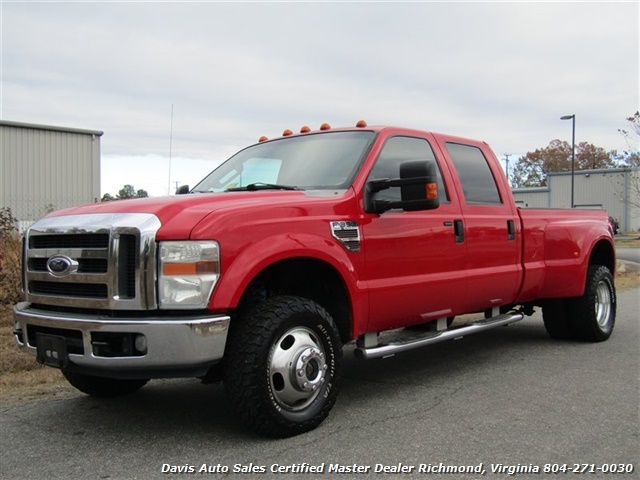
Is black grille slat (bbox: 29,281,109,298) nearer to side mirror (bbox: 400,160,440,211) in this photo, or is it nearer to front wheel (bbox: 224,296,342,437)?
front wheel (bbox: 224,296,342,437)

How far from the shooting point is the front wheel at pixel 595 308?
21.8ft

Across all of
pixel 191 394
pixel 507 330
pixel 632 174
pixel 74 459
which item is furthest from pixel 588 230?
pixel 632 174

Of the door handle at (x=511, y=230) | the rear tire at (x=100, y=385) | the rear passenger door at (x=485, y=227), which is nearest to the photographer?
the rear tire at (x=100, y=385)

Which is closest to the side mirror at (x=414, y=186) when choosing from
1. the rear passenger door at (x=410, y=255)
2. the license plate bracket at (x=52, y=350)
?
the rear passenger door at (x=410, y=255)

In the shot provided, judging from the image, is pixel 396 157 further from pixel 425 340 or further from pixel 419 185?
pixel 425 340

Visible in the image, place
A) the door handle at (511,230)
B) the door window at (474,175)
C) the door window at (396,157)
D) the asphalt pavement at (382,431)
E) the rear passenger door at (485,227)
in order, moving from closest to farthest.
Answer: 1. the asphalt pavement at (382,431)
2. the door window at (396,157)
3. the rear passenger door at (485,227)
4. the door window at (474,175)
5. the door handle at (511,230)

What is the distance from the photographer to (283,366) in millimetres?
3713

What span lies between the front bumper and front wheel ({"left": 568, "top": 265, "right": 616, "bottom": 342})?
15.1ft

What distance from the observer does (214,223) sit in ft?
11.5

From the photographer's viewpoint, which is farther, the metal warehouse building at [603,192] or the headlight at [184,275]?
the metal warehouse building at [603,192]

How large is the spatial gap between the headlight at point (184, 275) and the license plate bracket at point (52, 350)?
687 mm

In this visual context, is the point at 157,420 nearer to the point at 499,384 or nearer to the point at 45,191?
the point at 499,384

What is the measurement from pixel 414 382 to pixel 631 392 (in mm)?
1632

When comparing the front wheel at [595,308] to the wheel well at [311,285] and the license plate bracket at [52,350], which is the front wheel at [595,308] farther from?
the license plate bracket at [52,350]
